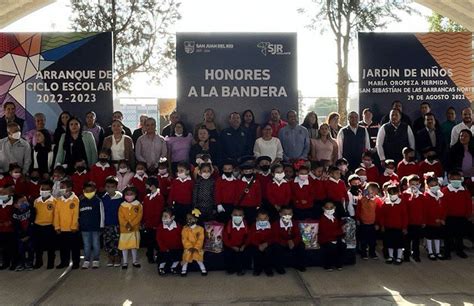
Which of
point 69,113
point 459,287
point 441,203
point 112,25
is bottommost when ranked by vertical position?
point 459,287

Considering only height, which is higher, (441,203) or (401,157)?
(401,157)

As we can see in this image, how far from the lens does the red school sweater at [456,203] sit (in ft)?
25.7

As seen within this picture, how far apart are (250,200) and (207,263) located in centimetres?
104

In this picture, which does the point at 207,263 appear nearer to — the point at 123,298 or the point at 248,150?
the point at 123,298

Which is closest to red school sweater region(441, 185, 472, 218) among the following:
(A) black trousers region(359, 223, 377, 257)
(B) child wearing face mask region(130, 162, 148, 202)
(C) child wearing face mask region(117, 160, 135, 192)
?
(A) black trousers region(359, 223, 377, 257)

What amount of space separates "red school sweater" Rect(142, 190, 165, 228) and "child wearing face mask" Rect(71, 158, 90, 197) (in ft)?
3.92

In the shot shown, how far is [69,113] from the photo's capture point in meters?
9.57

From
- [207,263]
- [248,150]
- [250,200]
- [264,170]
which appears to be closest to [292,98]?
[248,150]

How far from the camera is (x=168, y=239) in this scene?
7160mm

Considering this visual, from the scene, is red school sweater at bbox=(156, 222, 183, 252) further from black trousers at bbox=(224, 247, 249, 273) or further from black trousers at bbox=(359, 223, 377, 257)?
black trousers at bbox=(359, 223, 377, 257)

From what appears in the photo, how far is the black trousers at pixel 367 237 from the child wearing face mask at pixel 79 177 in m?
4.16

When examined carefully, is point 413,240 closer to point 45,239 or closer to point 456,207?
point 456,207

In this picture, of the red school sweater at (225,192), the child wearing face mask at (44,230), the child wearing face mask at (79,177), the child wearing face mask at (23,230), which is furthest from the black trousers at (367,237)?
the child wearing face mask at (23,230)

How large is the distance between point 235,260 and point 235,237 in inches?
11.8
